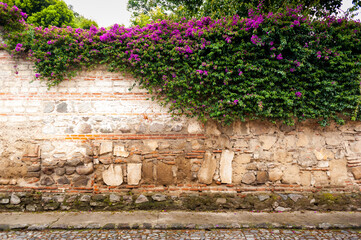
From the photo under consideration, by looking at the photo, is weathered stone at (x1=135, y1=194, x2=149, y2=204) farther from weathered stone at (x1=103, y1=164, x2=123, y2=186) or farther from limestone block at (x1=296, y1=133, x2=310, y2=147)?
limestone block at (x1=296, y1=133, x2=310, y2=147)

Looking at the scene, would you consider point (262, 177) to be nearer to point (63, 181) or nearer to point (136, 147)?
point (136, 147)

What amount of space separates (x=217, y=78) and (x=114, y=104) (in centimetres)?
200

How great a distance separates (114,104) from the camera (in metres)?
4.28

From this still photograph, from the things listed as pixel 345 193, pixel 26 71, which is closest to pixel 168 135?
pixel 26 71

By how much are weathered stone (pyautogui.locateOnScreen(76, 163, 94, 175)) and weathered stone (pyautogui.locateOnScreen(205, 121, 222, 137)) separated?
7.57 ft

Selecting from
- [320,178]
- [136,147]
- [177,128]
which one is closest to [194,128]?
[177,128]

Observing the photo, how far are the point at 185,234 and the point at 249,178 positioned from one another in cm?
165

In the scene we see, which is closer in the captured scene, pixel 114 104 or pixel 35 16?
pixel 114 104

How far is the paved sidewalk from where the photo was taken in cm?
350

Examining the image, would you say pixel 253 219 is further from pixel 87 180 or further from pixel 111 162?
pixel 87 180

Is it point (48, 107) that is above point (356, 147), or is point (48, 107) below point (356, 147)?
above

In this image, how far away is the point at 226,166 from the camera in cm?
420

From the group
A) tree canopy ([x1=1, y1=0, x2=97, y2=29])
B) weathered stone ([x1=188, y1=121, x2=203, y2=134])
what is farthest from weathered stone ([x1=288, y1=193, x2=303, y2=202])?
tree canopy ([x1=1, y1=0, x2=97, y2=29])

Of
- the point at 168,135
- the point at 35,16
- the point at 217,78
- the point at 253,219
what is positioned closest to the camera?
the point at 253,219
